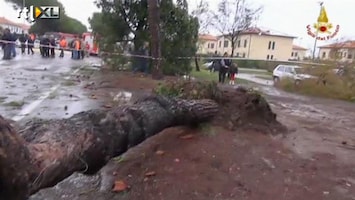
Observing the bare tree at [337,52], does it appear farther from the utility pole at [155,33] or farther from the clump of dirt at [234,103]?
the clump of dirt at [234,103]

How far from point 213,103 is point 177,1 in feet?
49.2

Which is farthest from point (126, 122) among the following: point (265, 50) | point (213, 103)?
point (265, 50)

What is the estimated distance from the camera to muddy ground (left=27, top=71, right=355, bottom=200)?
4363 millimetres

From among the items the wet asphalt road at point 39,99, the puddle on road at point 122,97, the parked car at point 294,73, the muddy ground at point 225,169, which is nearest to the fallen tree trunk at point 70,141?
the muddy ground at point 225,169

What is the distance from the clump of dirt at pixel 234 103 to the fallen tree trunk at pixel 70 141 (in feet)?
3.99

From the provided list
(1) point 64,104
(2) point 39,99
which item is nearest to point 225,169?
A: (1) point 64,104

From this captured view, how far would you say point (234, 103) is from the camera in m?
7.32

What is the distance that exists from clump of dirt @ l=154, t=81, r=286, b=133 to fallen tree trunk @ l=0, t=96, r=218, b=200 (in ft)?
3.99

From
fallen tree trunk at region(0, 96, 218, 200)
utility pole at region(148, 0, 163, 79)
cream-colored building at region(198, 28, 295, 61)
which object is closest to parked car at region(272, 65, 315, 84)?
utility pole at region(148, 0, 163, 79)

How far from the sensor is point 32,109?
8.30 m

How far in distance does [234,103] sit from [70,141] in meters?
4.19

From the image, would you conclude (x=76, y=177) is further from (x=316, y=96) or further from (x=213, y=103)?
(x=316, y=96)

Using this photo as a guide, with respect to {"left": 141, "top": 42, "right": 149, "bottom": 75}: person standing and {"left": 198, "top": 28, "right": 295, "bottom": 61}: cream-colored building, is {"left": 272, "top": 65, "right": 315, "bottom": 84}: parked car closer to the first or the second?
{"left": 141, "top": 42, "right": 149, "bottom": 75}: person standing

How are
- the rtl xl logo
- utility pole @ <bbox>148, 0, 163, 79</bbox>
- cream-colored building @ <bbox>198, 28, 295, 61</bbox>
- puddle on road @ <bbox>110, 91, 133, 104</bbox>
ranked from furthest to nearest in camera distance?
cream-colored building @ <bbox>198, 28, 295, 61</bbox> < the rtl xl logo < utility pole @ <bbox>148, 0, 163, 79</bbox> < puddle on road @ <bbox>110, 91, 133, 104</bbox>
